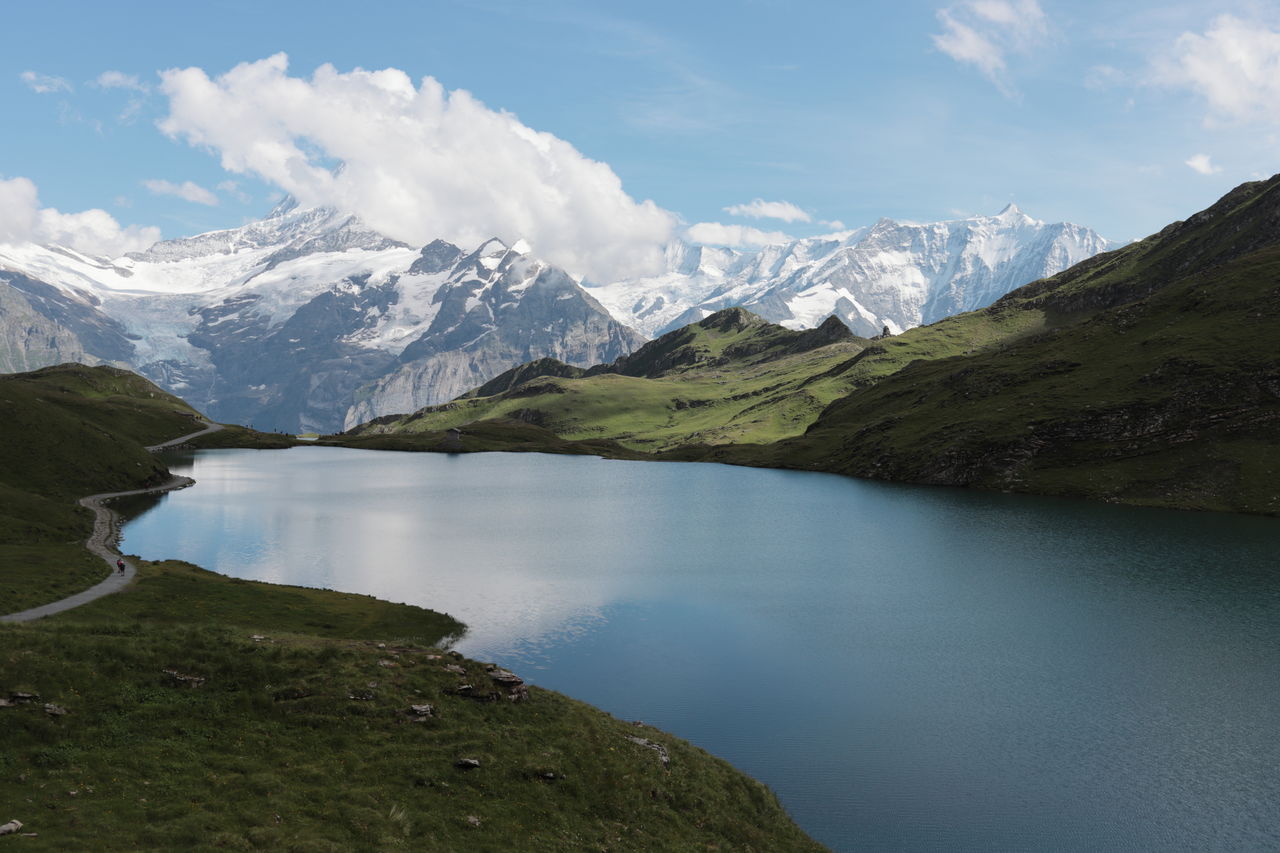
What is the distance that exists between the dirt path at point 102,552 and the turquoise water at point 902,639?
174 inches

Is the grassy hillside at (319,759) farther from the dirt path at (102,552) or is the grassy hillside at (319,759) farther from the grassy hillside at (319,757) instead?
the dirt path at (102,552)

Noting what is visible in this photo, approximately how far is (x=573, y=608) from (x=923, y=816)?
45.7 meters

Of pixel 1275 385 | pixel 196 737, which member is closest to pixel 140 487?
pixel 196 737

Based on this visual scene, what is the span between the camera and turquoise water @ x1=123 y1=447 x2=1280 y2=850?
43406 millimetres

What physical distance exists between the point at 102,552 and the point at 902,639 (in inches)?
3495

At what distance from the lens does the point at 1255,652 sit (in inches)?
2613

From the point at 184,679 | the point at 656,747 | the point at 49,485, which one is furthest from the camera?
the point at 49,485

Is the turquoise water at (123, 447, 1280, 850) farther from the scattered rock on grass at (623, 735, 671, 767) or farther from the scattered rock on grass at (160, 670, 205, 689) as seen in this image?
the scattered rock on grass at (160, 670, 205, 689)

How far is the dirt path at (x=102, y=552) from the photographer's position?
5762 centimetres

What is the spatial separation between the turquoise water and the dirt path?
4.41 m

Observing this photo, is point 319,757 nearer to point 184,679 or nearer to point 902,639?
point 184,679

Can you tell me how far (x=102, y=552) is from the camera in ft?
295

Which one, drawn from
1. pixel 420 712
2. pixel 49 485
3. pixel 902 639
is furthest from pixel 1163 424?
pixel 49 485

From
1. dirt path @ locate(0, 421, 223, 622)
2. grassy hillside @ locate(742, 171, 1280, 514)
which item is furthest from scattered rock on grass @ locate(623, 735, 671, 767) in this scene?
grassy hillside @ locate(742, 171, 1280, 514)
